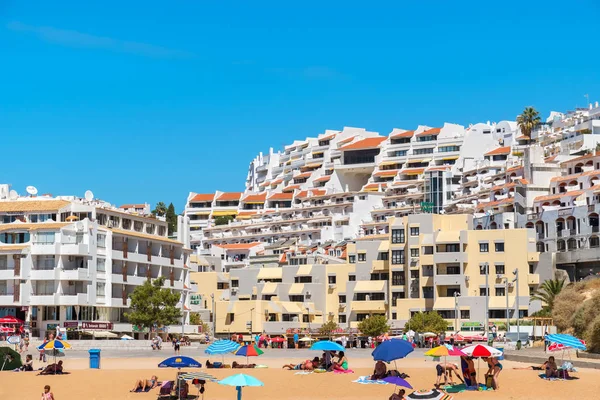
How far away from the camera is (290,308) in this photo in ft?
398

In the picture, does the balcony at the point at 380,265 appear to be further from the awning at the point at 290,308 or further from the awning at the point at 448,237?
the awning at the point at 290,308

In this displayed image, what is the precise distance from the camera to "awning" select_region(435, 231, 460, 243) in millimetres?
113750

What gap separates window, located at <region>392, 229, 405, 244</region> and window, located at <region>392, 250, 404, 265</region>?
122 centimetres

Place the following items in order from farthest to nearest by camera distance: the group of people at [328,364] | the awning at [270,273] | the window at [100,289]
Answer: the awning at [270,273], the window at [100,289], the group of people at [328,364]

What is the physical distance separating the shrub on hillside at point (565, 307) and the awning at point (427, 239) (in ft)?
65.3

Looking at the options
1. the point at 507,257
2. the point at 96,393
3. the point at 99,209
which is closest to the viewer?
the point at 96,393

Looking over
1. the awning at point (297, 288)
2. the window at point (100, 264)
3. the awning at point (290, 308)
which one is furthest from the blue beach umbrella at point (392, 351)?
the awning at point (297, 288)

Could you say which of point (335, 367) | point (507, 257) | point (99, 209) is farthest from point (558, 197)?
point (335, 367)

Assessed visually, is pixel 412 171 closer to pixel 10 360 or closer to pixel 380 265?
pixel 380 265

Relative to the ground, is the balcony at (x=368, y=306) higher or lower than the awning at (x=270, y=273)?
lower

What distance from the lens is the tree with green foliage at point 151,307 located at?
9275 centimetres

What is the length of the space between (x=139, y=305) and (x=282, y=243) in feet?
246

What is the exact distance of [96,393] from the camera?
150 feet

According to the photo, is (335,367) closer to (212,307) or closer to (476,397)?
(476,397)
